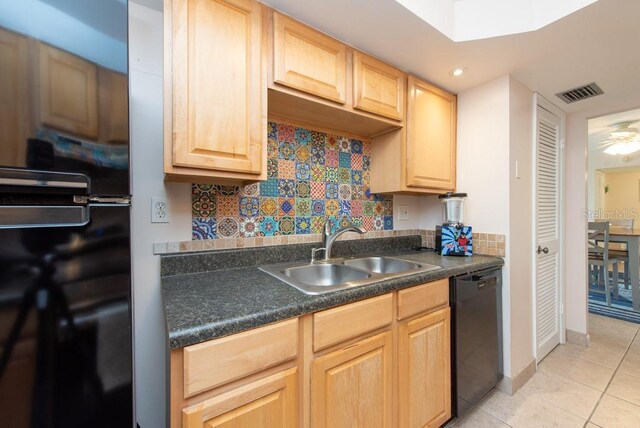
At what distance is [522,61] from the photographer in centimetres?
158

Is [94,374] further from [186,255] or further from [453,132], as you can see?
[453,132]

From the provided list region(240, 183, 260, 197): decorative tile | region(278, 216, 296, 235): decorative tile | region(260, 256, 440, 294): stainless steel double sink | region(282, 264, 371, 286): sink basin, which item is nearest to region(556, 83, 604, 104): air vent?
region(260, 256, 440, 294): stainless steel double sink

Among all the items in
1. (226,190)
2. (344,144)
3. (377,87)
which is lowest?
(226,190)

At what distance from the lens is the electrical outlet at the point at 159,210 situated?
3.94 feet

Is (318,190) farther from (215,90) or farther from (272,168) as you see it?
(215,90)

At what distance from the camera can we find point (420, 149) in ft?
5.77

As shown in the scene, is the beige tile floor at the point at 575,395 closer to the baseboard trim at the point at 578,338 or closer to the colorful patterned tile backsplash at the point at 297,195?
the baseboard trim at the point at 578,338

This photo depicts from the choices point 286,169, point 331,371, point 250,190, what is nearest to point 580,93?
point 286,169

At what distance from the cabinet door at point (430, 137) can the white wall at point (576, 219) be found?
1353 mm

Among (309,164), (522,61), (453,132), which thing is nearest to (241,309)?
Result: (309,164)

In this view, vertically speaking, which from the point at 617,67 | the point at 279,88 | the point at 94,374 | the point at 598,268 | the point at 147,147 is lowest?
the point at 598,268

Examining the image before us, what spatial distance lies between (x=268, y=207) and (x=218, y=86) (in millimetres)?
663

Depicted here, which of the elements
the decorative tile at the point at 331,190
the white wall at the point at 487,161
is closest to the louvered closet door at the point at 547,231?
the white wall at the point at 487,161

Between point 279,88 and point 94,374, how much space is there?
3.84 feet
